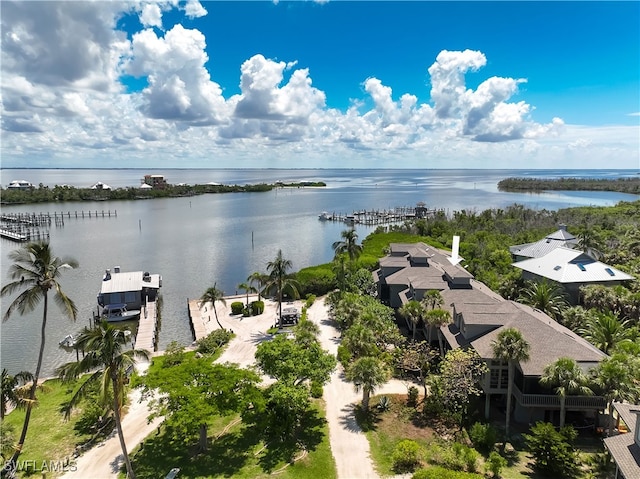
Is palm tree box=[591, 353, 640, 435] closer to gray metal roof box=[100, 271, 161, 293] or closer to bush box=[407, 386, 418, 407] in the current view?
bush box=[407, 386, 418, 407]

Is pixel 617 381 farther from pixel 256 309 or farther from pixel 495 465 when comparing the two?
pixel 256 309

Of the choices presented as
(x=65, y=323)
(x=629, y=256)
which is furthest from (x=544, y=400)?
(x=65, y=323)

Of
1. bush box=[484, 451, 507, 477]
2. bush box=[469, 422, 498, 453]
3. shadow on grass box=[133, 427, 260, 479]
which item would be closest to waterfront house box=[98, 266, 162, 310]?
shadow on grass box=[133, 427, 260, 479]

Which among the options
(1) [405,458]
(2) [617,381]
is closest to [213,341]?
(1) [405,458]

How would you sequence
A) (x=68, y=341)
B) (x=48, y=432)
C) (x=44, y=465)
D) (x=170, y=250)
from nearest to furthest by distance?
(x=44, y=465) → (x=48, y=432) → (x=68, y=341) → (x=170, y=250)

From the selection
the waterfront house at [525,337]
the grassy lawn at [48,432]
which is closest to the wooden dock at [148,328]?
the grassy lawn at [48,432]

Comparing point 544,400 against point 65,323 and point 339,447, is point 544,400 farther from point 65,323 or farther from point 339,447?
point 65,323
